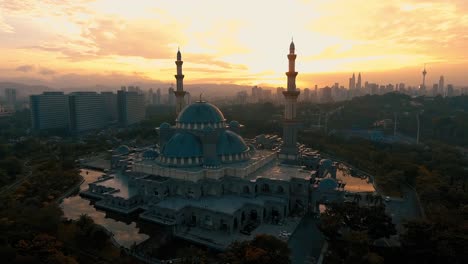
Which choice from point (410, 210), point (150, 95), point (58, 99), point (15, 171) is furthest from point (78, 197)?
point (150, 95)

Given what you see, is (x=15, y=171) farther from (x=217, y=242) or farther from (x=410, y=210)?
(x=410, y=210)

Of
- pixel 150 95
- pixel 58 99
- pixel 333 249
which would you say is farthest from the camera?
pixel 150 95

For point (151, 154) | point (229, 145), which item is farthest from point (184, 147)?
point (151, 154)

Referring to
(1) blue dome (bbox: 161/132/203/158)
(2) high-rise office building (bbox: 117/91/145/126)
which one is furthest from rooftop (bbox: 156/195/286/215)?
(2) high-rise office building (bbox: 117/91/145/126)

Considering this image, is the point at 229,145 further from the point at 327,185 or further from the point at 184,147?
the point at 327,185

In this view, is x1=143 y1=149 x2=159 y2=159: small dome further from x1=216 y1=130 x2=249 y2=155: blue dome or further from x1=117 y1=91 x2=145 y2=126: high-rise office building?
x1=117 y1=91 x2=145 y2=126: high-rise office building

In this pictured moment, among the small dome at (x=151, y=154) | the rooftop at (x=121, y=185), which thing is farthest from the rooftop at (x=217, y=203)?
the small dome at (x=151, y=154)
